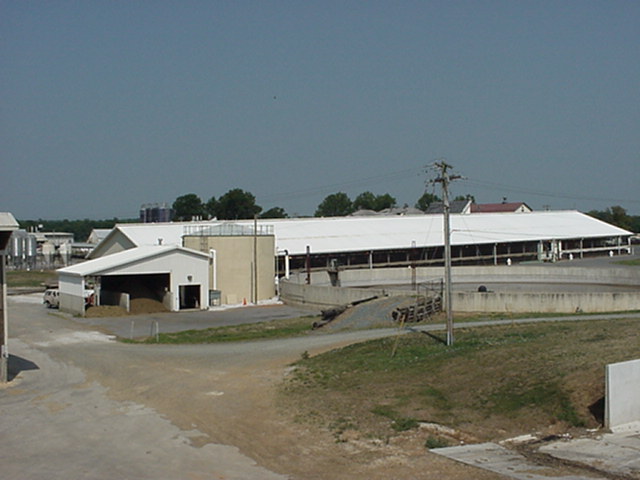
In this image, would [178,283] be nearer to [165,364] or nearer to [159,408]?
[165,364]

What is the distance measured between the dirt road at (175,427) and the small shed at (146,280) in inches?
742

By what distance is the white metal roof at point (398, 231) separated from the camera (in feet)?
238

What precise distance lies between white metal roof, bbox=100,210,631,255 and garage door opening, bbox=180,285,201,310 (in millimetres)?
14557

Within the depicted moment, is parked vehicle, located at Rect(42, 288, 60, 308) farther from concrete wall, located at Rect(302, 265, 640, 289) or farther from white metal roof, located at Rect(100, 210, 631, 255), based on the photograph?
concrete wall, located at Rect(302, 265, 640, 289)

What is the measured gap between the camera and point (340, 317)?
3928cm

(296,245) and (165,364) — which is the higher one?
(296,245)

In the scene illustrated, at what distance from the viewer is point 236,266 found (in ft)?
189

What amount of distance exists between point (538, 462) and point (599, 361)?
632 cm

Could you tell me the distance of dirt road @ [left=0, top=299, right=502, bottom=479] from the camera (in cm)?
1403

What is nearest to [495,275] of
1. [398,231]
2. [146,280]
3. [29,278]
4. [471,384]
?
[398,231]

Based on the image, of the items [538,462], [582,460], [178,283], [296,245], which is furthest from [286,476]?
[296,245]

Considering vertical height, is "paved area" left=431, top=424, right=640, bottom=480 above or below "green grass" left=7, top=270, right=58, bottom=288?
below

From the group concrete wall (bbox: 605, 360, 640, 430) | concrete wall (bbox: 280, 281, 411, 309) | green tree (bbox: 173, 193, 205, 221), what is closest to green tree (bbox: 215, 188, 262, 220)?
green tree (bbox: 173, 193, 205, 221)

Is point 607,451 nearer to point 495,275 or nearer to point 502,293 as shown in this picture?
point 502,293
